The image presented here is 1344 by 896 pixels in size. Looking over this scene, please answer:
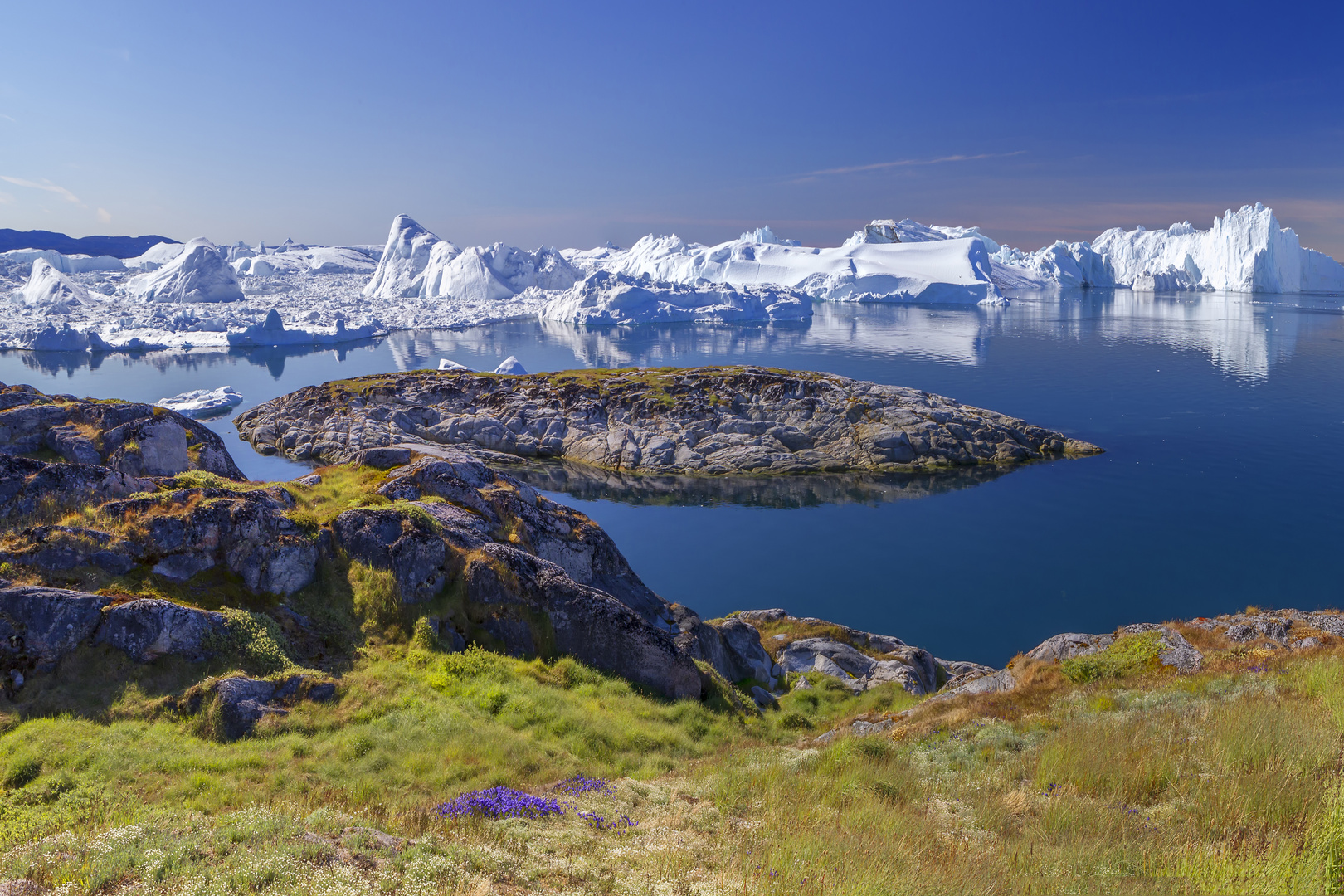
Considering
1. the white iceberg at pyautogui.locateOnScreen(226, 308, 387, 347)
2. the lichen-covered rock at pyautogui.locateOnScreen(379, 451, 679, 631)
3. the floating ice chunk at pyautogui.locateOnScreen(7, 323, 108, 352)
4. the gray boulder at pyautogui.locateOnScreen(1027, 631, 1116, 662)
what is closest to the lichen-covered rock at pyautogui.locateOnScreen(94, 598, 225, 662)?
the lichen-covered rock at pyautogui.locateOnScreen(379, 451, 679, 631)

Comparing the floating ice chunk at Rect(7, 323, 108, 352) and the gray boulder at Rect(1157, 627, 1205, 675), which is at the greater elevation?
the floating ice chunk at Rect(7, 323, 108, 352)

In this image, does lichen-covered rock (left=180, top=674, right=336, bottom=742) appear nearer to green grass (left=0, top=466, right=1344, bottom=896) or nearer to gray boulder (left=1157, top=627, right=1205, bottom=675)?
green grass (left=0, top=466, right=1344, bottom=896)

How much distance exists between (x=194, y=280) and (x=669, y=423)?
5774 inches

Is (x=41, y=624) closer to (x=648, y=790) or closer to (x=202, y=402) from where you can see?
(x=648, y=790)

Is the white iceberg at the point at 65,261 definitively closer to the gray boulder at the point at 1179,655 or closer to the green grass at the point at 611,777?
the green grass at the point at 611,777

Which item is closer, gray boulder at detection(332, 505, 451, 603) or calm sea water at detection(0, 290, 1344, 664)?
gray boulder at detection(332, 505, 451, 603)

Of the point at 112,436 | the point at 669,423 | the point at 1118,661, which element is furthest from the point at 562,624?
the point at 669,423

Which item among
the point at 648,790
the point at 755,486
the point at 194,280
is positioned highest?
the point at 194,280

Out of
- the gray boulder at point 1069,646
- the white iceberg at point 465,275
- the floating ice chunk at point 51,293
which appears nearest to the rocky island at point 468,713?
the gray boulder at point 1069,646

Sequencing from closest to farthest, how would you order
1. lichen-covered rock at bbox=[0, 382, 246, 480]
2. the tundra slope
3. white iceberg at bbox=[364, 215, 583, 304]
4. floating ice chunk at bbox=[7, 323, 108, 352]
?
lichen-covered rock at bbox=[0, 382, 246, 480], the tundra slope, floating ice chunk at bbox=[7, 323, 108, 352], white iceberg at bbox=[364, 215, 583, 304]

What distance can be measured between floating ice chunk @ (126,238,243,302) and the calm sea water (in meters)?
66.5

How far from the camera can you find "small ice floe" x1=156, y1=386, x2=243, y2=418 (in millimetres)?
62688

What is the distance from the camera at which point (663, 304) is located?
144 metres

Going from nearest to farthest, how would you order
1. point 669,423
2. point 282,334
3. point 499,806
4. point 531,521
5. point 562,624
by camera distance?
point 499,806
point 562,624
point 531,521
point 669,423
point 282,334
